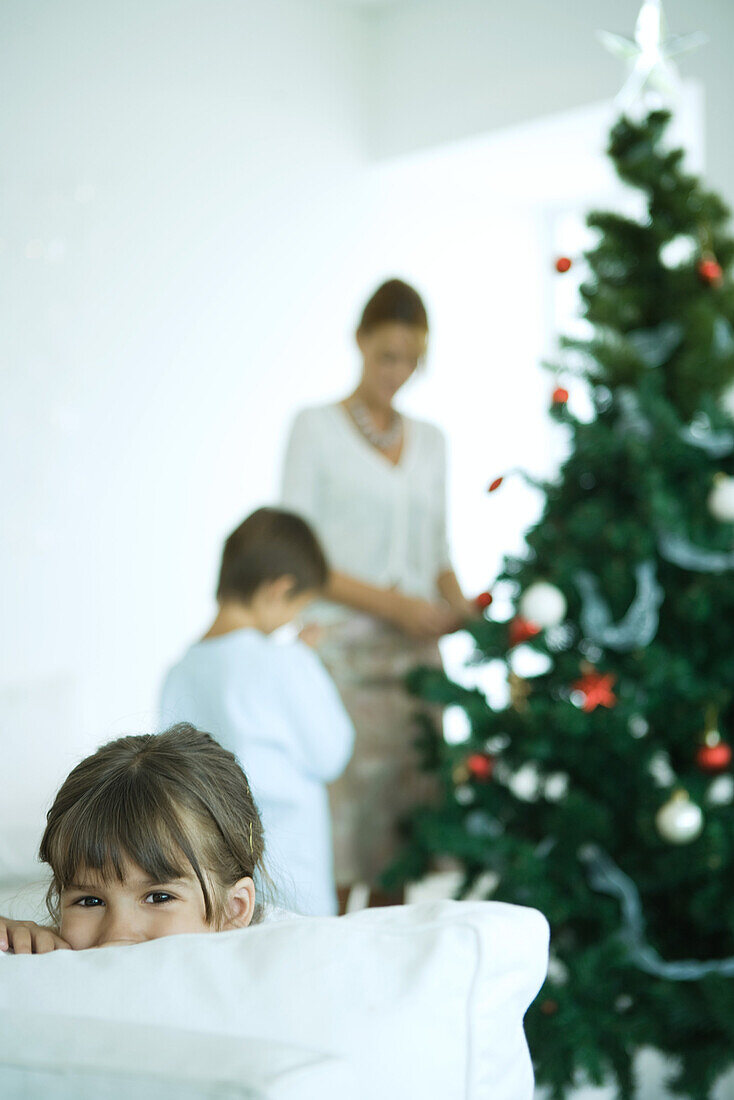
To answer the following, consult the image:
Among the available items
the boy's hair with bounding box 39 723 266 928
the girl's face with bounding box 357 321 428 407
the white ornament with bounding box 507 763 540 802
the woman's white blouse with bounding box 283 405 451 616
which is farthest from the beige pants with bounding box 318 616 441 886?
the boy's hair with bounding box 39 723 266 928

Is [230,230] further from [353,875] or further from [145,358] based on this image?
[353,875]

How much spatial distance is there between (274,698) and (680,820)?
0.66 m

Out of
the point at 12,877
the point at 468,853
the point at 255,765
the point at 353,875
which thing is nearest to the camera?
the point at 255,765

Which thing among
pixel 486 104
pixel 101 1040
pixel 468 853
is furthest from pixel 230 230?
pixel 101 1040

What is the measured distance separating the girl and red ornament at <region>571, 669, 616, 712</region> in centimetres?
114

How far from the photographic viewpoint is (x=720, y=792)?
196 centimetres

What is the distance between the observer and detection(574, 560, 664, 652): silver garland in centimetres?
194

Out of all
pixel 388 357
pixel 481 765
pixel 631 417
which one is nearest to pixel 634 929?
pixel 481 765

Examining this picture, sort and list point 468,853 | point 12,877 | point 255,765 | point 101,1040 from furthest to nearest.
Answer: point 12,877, point 468,853, point 255,765, point 101,1040

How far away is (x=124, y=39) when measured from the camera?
2.73 meters

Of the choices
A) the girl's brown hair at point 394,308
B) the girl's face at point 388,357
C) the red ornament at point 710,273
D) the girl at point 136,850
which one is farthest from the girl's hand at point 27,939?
the girl's brown hair at point 394,308

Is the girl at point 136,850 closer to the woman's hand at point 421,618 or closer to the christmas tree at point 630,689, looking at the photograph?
the christmas tree at point 630,689

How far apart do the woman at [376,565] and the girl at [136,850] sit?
5.72 feet

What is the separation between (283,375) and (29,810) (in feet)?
4.19
